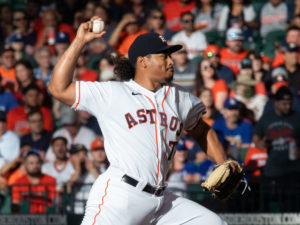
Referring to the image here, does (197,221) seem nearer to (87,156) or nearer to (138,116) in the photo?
(138,116)

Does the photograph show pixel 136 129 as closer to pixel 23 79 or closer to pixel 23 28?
pixel 23 79

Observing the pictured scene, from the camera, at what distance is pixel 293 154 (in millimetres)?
6973

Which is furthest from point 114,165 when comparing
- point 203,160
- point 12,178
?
point 12,178

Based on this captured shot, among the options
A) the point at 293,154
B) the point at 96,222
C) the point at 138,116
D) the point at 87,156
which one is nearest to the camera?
the point at 96,222

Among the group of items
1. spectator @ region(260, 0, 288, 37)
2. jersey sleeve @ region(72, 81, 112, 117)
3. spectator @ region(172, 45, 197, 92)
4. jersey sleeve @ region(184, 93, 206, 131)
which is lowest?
spectator @ region(172, 45, 197, 92)

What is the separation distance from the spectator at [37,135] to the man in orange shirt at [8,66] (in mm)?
1140

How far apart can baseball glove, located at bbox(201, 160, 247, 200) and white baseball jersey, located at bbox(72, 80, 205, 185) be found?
1.05 ft

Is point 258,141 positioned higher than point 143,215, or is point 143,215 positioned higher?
point 143,215

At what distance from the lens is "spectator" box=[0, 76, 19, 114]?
8.56m

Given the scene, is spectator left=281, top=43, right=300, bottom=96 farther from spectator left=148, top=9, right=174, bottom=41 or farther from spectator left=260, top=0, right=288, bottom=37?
spectator left=148, top=9, right=174, bottom=41

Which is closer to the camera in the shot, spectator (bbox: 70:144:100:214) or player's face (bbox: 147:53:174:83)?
player's face (bbox: 147:53:174:83)

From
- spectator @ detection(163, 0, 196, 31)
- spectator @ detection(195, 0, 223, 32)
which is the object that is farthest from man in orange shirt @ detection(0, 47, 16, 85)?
spectator @ detection(195, 0, 223, 32)

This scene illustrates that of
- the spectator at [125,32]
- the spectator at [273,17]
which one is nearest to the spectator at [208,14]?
the spectator at [273,17]

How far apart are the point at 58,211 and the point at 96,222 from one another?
3.05m
